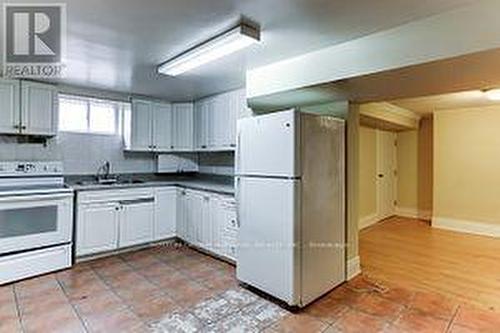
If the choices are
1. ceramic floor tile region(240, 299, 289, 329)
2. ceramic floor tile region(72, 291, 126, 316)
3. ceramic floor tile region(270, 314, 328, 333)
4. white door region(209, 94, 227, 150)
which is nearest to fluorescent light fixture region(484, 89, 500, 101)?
white door region(209, 94, 227, 150)

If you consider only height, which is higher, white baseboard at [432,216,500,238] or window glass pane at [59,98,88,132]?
window glass pane at [59,98,88,132]

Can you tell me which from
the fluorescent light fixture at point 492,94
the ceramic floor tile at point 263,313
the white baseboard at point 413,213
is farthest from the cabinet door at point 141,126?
the white baseboard at point 413,213

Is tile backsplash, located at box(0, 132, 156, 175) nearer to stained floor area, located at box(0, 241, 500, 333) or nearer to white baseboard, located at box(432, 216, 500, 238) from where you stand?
stained floor area, located at box(0, 241, 500, 333)

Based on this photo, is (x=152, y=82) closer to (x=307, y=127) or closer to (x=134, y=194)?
(x=134, y=194)

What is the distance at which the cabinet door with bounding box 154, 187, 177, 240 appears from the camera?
4488mm

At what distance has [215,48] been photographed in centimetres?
251

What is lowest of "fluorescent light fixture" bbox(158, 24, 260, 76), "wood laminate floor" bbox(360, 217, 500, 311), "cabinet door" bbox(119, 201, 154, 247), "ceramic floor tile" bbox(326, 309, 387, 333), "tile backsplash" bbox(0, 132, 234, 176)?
"ceramic floor tile" bbox(326, 309, 387, 333)

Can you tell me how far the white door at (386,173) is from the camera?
6.42 metres

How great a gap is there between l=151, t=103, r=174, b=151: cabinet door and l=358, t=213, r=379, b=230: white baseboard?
12.0 ft

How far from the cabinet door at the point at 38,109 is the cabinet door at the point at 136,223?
1.34 metres

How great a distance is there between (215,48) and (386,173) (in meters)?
5.36

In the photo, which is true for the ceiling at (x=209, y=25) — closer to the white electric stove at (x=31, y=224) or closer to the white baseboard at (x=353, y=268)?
the white electric stove at (x=31, y=224)

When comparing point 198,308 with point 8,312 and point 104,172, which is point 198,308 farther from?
point 104,172

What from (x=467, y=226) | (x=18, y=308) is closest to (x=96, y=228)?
(x=18, y=308)
